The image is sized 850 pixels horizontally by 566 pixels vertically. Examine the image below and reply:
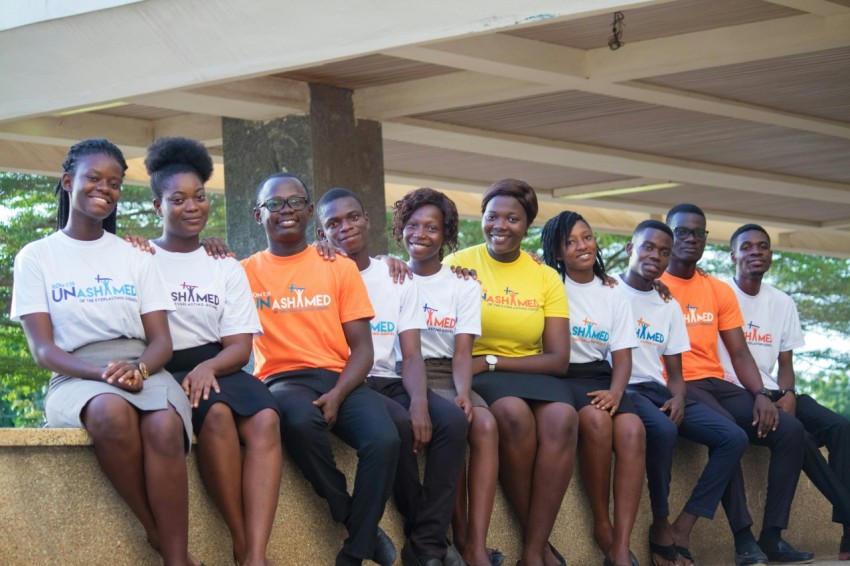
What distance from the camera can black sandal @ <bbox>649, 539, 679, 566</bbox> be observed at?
680cm

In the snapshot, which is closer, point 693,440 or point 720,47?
point 693,440

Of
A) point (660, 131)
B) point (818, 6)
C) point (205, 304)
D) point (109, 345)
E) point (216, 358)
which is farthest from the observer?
point (660, 131)

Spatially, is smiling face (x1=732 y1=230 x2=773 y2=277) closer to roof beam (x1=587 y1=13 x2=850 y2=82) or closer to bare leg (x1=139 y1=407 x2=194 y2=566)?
roof beam (x1=587 y1=13 x2=850 y2=82)

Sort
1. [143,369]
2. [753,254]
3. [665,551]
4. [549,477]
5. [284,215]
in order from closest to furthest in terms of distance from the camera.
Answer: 1. [143,369]
2. [284,215]
3. [549,477]
4. [665,551]
5. [753,254]

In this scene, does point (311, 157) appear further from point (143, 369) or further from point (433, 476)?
point (143, 369)

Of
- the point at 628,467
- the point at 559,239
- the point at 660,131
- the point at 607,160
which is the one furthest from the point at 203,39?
the point at 607,160

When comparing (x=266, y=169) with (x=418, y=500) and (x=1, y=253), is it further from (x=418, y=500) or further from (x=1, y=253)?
(x=1, y=253)

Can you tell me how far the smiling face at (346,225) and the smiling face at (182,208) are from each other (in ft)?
2.55

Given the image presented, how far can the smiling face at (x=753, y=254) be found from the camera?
8055mm

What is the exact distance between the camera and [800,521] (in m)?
8.07

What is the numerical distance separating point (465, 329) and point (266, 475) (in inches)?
54.5

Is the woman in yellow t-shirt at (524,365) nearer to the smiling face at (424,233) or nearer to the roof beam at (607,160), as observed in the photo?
the smiling face at (424,233)

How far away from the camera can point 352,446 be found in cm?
559

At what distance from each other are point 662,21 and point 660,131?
329cm
